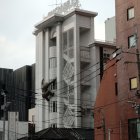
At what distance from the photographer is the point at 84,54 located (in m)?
79.6

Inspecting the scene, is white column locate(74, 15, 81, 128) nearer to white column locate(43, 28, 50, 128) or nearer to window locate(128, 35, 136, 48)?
white column locate(43, 28, 50, 128)

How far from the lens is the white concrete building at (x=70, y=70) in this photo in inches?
3056

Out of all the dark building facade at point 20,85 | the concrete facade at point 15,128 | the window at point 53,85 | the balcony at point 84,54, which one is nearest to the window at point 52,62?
the window at point 53,85

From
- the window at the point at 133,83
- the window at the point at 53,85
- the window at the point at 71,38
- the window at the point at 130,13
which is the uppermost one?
the window at the point at 71,38

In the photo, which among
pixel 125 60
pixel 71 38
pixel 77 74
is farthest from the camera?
pixel 71 38

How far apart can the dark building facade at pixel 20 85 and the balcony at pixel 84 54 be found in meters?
19.1

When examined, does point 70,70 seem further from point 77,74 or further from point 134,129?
point 134,129

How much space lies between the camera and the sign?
272 ft

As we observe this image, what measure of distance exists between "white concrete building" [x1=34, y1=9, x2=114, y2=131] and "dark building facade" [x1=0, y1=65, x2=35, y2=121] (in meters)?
12.0

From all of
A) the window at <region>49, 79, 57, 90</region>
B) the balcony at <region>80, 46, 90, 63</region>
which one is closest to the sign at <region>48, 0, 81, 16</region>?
the balcony at <region>80, 46, 90, 63</region>

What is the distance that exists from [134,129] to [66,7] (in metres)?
39.6

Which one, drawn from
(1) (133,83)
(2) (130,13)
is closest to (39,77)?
(2) (130,13)

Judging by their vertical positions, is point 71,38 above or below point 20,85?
above

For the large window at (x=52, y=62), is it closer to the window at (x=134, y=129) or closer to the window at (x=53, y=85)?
the window at (x=53, y=85)
